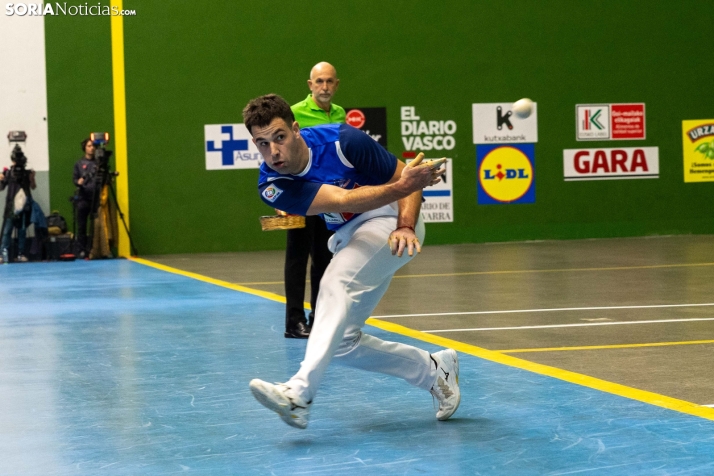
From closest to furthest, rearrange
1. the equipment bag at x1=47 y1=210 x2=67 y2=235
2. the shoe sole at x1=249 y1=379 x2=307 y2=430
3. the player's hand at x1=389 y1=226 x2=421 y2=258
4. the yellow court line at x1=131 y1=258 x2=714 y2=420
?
the shoe sole at x1=249 y1=379 x2=307 y2=430 → the player's hand at x1=389 y1=226 x2=421 y2=258 → the yellow court line at x1=131 y1=258 x2=714 y2=420 → the equipment bag at x1=47 y1=210 x2=67 y2=235

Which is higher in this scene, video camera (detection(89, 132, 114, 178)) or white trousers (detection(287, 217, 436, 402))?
video camera (detection(89, 132, 114, 178))

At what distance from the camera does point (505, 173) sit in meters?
17.3

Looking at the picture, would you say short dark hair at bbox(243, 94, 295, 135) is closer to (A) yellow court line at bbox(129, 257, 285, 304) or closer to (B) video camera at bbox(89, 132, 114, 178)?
(A) yellow court line at bbox(129, 257, 285, 304)

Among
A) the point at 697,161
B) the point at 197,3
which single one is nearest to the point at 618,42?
the point at 697,161

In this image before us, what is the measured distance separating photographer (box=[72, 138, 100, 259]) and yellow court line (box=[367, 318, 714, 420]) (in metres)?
8.64

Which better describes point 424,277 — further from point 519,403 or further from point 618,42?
point 618,42

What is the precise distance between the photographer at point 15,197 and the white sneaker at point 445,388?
11.5m

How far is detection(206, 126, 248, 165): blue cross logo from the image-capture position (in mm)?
16500

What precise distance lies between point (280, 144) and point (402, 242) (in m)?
0.64

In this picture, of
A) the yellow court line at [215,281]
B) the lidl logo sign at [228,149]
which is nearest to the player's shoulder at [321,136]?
the yellow court line at [215,281]

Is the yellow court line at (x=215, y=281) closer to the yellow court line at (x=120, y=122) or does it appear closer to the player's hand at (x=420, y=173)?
the yellow court line at (x=120, y=122)

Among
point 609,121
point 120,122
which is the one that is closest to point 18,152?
point 120,122

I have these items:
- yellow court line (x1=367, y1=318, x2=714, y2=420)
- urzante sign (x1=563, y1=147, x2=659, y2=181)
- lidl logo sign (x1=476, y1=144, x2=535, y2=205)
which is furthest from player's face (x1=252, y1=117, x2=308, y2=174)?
urzante sign (x1=563, y1=147, x2=659, y2=181)

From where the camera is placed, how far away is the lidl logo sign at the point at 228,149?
16.5 meters
